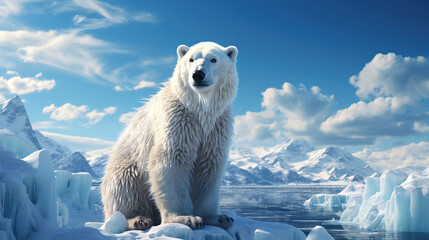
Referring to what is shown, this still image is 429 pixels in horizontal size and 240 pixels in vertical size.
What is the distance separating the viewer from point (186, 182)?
174 inches

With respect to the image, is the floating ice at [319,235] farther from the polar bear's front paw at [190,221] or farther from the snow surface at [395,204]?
the snow surface at [395,204]

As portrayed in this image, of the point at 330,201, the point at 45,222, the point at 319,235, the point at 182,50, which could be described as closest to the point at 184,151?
the point at 182,50

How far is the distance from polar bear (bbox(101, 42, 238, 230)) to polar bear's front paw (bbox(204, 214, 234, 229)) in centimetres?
1

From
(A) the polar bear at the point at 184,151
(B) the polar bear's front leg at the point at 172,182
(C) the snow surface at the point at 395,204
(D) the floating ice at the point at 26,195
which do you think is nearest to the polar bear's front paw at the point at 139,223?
(A) the polar bear at the point at 184,151

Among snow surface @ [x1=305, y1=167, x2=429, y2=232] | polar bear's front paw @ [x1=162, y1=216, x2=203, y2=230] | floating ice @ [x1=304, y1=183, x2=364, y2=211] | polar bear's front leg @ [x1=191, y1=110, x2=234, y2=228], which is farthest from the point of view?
floating ice @ [x1=304, y1=183, x2=364, y2=211]

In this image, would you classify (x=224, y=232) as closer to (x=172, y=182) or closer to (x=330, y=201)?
(x=172, y=182)

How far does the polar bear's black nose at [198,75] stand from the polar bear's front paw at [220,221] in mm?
1720

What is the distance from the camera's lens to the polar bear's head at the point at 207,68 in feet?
14.0

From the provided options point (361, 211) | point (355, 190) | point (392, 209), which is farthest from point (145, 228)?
point (355, 190)

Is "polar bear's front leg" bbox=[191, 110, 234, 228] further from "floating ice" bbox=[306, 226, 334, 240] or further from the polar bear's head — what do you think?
"floating ice" bbox=[306, 226, 334, 240]

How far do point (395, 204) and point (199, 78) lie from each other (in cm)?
2413

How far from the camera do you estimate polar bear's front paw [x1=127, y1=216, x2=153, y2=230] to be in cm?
444

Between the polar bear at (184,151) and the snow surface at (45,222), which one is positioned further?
the polar bear at (184,151)

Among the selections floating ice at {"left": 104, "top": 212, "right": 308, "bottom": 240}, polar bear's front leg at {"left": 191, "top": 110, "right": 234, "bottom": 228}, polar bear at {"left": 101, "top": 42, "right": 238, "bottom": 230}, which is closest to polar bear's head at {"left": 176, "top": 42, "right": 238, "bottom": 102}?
polar bear at {"left": 101, "top": 42, "right": 238, "bottom": 230}
